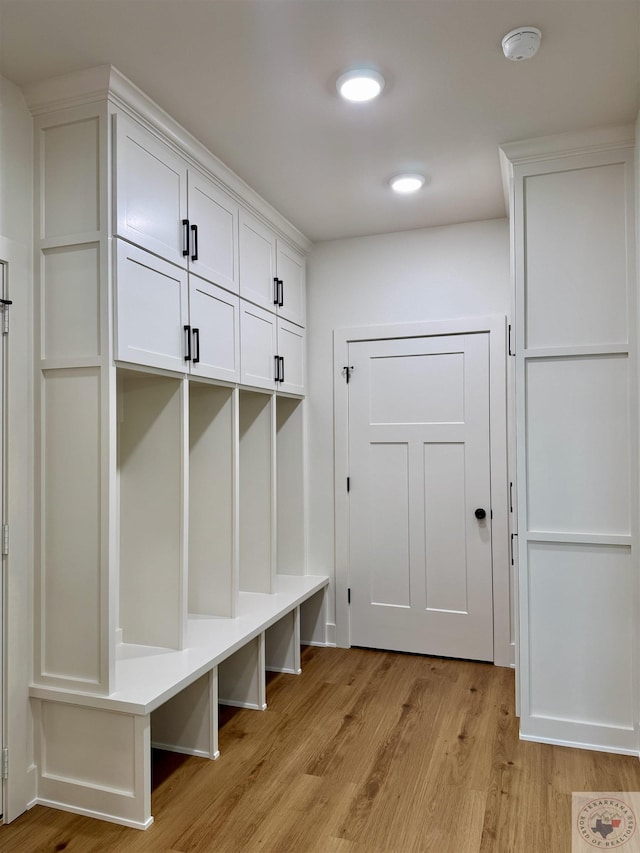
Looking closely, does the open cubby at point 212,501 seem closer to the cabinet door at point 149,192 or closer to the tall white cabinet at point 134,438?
the tall white cabinet at point 134,438

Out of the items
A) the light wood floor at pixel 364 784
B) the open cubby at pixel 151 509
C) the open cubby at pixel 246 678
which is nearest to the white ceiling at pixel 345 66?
the open cubby at pixel 151 509

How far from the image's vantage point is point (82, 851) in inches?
76.2

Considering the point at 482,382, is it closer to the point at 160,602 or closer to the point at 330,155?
the point at 330,155

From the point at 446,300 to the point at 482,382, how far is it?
0.55m

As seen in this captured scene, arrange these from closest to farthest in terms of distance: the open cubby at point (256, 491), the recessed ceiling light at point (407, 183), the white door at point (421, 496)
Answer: the recessed ceiling light at point (407, 183) → the open cubby at point (256, 491) → the white door at point (421, 496)

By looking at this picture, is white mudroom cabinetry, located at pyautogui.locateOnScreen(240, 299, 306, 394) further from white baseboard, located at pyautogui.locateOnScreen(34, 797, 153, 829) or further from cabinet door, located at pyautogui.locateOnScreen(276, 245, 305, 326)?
white baseboard, located at pyautogui.locateOnScreen(34, 797, 153, 829)

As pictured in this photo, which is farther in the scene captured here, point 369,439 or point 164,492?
point 369,439

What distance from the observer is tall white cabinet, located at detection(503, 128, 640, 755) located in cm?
251

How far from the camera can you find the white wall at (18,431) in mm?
2115

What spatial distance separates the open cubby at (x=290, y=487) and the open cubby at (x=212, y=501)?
0.87 metres

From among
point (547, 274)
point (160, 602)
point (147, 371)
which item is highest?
point (547, 274)

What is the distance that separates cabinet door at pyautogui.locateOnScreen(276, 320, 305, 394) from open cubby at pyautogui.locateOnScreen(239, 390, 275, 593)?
0.66ft

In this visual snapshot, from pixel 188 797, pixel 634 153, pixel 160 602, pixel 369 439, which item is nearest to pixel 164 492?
pixel 160 602

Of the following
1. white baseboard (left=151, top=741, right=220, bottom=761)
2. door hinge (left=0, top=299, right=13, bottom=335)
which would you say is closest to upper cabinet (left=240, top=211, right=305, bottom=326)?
door hinge (left=0, top=299, right=13, bottom=335)
